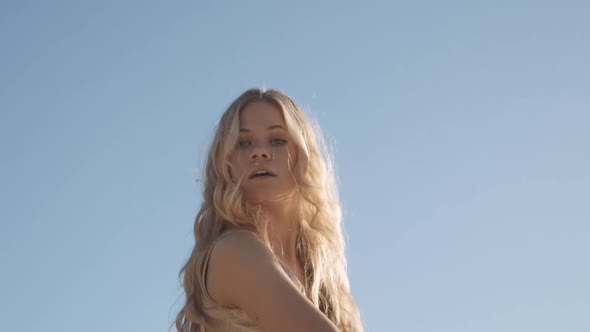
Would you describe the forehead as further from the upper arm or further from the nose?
the upper arm

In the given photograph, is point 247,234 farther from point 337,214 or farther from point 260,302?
point 337,214

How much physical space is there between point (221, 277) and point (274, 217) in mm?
1001

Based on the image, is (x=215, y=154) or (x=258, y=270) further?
(x=215, y=154)

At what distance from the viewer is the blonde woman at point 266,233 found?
197 inches

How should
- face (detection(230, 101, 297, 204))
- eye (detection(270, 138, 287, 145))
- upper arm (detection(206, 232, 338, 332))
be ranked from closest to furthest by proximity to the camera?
upper arm (detection(206, 232, 338, 332))
face (detection(230, 101, 297, 204))
eye (detection(270, 138, 287, 145))

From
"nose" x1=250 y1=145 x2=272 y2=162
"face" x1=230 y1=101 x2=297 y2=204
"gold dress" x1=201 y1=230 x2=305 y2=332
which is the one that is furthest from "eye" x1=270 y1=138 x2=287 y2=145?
"gold dress" x1=201 y1=230 x2=305 y2=332

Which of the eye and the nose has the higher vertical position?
the eye

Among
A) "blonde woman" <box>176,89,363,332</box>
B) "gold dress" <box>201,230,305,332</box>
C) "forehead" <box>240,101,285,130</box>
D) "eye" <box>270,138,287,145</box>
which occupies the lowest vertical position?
"gold dress" <box>201,230,305,332</box>

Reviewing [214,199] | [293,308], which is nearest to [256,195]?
[214,199]

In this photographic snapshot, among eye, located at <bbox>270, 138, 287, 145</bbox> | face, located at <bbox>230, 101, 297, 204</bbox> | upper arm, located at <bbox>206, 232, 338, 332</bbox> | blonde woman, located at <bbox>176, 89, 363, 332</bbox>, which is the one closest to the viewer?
upper arm, located at <bbox>206, 232, 338, 332</bbox>

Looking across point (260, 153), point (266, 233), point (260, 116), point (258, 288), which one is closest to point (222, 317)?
point (258, 288)

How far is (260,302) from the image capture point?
496 cm

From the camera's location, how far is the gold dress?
5.14 m

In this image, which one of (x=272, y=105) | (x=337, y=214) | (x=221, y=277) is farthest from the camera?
(x=337, y=214)
